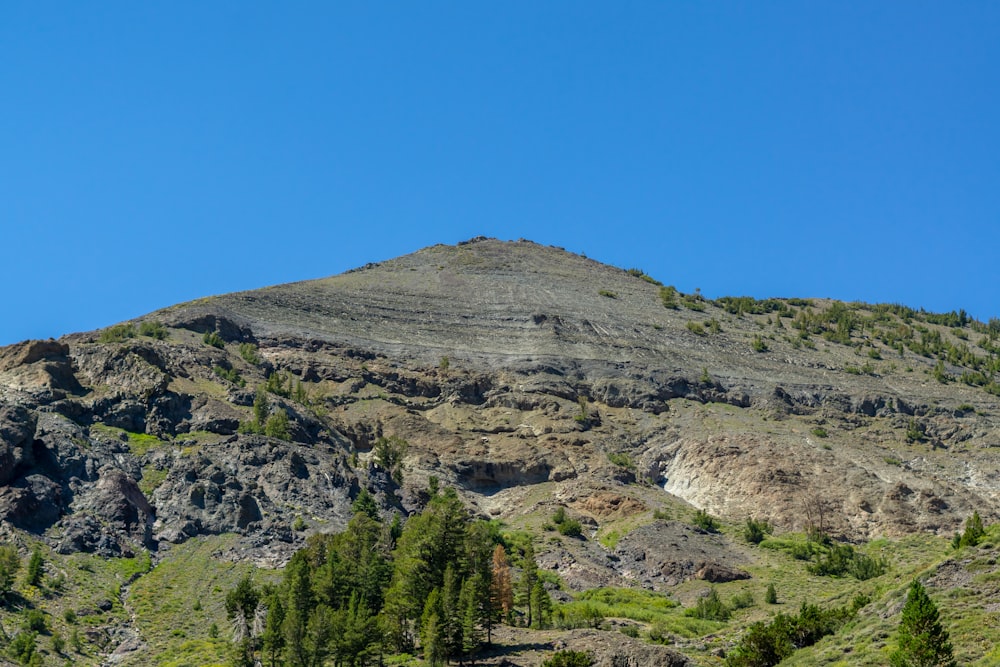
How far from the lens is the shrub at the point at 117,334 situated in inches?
4205

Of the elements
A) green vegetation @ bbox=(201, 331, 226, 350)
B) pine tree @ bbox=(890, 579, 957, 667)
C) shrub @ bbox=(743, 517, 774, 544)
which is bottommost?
pine tree @ bbox=(890, 579, 957, 667)

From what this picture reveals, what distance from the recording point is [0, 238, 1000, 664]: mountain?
8244cm

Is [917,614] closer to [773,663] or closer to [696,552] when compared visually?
[773,663]

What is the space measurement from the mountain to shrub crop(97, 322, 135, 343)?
339mm

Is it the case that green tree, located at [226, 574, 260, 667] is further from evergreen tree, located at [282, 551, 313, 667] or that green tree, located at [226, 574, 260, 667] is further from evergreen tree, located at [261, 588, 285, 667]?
evergreen tree, located at [282, 551, 313, 667]

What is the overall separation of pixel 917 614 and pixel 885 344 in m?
111

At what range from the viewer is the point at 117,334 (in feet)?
357

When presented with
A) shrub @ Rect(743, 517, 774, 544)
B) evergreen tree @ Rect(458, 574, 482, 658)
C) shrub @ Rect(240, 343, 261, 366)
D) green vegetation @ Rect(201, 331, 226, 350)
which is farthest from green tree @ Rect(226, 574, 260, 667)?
green vegetation @ Rect(201, 331, 226, 350)

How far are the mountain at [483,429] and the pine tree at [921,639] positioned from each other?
1580 cm

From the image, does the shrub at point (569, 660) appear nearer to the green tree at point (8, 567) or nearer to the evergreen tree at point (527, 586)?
the evergreen tree at point (527, 586)

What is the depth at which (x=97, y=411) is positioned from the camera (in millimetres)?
92438

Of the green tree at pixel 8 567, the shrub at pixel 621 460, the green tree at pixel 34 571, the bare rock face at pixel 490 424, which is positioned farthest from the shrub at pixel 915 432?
the green tree at pixel 8 567

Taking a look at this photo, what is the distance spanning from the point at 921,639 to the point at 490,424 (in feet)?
224

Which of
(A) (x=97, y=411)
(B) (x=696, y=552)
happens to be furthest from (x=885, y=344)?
(A) (x=97, y=411)
